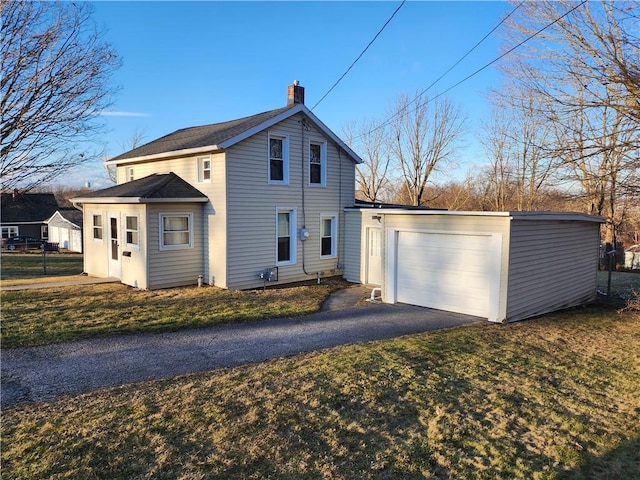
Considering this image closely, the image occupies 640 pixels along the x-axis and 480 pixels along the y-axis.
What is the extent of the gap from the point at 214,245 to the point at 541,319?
924cm

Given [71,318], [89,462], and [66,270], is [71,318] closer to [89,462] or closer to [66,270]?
[89,462]

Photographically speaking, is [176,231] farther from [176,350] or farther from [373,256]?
[176,350]

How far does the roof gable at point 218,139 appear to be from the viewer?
496 inches

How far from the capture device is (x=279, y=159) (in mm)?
14102

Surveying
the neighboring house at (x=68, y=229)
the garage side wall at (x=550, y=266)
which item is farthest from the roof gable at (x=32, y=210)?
the garage side wall at (x=550, y=266)

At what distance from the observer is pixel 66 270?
59.1 ft

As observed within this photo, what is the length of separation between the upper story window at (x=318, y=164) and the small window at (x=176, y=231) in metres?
4.53

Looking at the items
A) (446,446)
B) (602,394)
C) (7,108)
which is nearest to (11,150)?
(7,108)

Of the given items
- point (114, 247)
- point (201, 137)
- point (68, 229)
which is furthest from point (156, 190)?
point (68, 229)

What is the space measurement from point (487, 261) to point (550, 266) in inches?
98.2

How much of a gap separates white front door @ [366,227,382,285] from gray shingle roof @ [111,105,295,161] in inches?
200

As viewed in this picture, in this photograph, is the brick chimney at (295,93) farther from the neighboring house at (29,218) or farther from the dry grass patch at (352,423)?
the neighboring house at (29,218)

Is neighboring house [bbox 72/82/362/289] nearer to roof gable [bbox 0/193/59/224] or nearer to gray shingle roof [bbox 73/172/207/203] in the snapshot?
gray shingle roof [bbox 73/172/207/203]

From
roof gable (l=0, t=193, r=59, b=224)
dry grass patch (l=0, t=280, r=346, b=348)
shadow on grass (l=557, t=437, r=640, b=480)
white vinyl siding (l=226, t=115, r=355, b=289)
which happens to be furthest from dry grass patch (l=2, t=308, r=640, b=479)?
roof gable (l=0, t=193, r=59, b=224)
